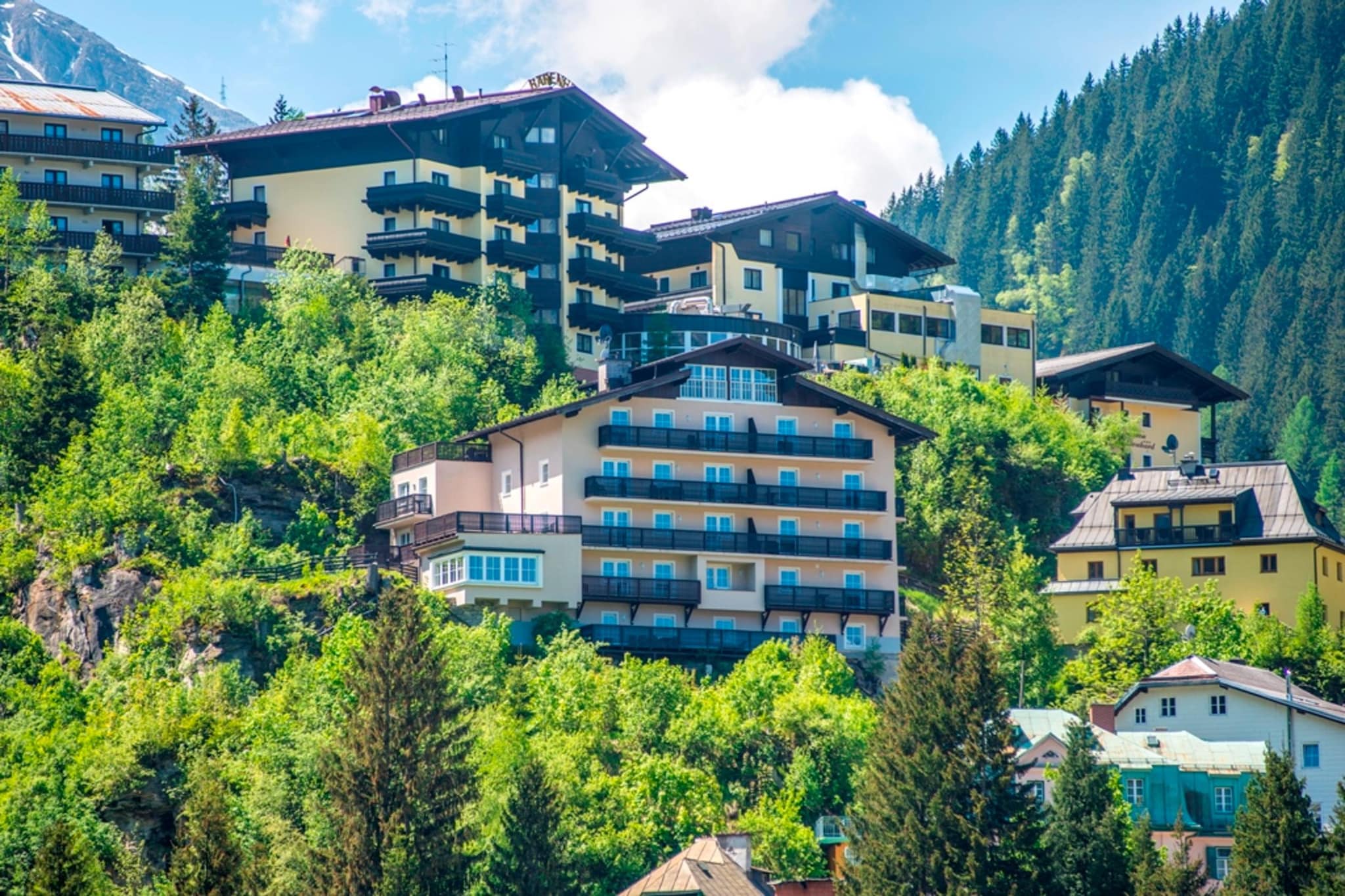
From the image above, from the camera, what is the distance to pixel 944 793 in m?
72.8

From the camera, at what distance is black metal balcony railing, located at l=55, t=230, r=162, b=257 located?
110 m

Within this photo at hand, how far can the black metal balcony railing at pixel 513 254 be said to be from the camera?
11512cm

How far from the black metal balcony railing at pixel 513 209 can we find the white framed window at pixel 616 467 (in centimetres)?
2597

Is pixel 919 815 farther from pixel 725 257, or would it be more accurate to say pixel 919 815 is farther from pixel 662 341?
pixel 725 257

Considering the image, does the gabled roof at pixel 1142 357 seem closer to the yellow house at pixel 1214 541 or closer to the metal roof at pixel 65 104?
the yellow house at pixel 1214 541

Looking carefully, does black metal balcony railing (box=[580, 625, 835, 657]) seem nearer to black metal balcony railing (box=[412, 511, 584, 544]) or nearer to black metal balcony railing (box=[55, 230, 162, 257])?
black metal balcony railing (box=[412, 511, 584, 544])

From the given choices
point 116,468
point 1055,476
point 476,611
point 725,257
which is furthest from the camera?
point 725,257

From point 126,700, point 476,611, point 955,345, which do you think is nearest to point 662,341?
point 955,345

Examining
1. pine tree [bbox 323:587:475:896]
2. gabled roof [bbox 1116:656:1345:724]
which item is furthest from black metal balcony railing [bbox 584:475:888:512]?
pine tree [bbox 323:587:475:896]

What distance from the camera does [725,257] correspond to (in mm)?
121062

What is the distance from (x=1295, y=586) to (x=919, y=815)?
31.6 metres

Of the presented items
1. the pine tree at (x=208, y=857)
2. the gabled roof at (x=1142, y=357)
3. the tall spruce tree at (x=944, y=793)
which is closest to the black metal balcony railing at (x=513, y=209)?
the gabled roof at (x=1142, y=357)

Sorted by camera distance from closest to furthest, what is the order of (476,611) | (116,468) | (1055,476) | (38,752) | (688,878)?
(688,878)
(38,752)
(476,611)
(116,468)
(1055,476)

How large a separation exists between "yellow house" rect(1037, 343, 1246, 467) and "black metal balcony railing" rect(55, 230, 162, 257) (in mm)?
44667
